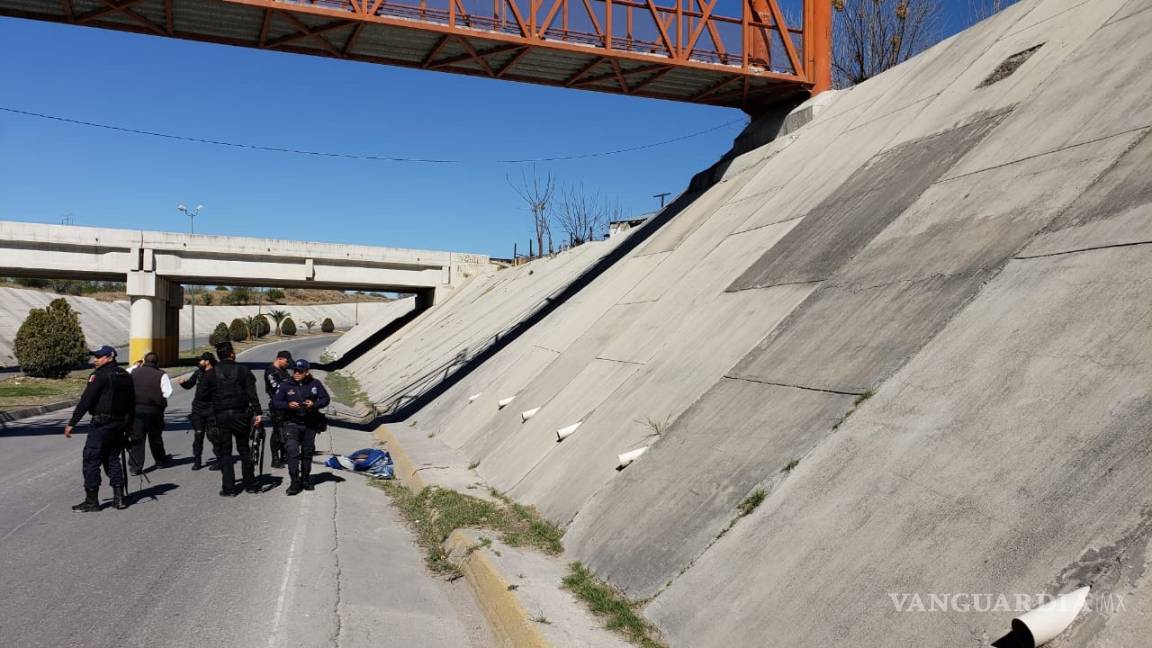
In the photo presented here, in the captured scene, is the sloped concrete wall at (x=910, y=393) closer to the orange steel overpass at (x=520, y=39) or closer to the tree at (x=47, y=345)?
the orange steel overpass at (x=520, y=39)

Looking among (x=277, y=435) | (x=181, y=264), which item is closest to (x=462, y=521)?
(x=277, y=435)

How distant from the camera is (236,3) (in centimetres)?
1352

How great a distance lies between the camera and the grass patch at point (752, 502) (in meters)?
4.98

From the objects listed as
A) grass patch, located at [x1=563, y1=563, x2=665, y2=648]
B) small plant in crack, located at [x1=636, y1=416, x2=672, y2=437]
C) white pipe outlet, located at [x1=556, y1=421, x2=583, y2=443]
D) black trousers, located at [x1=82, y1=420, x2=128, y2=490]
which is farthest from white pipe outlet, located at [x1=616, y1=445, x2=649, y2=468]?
black trousers, located at [x1=82, y1=420, x2=128, y2=490]

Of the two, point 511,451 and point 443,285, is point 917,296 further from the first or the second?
point 443,285

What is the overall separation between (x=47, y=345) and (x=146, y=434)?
22369mm

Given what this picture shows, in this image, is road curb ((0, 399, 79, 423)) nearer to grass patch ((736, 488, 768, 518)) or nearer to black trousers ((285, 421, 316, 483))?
black trousers ((285, 421, 316, 483))

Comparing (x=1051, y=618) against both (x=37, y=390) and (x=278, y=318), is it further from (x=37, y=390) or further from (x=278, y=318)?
(x=278, y=318)

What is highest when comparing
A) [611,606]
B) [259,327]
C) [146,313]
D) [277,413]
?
[259,327]

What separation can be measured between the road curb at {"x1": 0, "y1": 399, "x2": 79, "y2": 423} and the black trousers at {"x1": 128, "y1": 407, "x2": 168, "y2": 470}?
8.85 metres

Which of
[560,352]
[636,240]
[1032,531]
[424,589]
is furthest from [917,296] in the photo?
[636,240]

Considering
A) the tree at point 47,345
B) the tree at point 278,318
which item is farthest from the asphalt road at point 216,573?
the tree at point 278,318

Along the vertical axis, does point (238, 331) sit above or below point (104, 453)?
above

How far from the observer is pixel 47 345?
92.7ft
